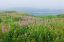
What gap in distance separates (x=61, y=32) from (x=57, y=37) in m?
0.52

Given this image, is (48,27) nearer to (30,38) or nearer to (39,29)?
(39,29)

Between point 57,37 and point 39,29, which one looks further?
point 39,29

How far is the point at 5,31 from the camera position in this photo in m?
10.1

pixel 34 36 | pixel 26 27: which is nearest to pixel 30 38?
pixel 34 36

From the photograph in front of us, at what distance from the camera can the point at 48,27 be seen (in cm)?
984

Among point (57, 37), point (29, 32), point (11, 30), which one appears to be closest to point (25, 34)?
point (29, 32)

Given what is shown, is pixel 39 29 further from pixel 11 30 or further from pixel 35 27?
pixel 11 30

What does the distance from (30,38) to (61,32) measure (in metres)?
1.35

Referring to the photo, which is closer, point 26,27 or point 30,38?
point 30,38

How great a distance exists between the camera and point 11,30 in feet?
32.8

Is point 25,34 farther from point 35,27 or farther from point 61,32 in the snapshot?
point 61,32

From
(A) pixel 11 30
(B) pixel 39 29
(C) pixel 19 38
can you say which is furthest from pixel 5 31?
(B) pixel 39 29

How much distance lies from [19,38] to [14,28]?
85 cm

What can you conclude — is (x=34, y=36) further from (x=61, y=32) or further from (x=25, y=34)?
(x=61, y=32)
